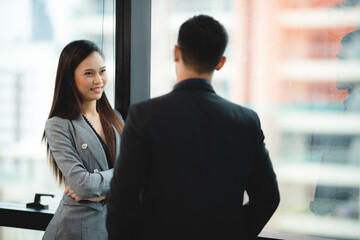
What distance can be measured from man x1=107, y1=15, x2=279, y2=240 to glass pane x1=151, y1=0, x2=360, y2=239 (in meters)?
0.77

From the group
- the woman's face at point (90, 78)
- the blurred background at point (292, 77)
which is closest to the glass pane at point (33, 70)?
the blurred background at point (292, 77)

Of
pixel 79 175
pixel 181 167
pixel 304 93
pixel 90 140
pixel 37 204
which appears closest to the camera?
pixel 181 167

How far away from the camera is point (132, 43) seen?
85.1 inches

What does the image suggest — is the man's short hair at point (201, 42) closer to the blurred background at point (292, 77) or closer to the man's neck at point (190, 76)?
the man's neck at point (190, 76)

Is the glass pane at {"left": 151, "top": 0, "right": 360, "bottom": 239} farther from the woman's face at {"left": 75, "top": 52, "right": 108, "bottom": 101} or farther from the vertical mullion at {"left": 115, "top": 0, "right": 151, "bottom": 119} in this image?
the woman's face at {"left": 75, "top": 52, "right": 108, "bottom": 101}

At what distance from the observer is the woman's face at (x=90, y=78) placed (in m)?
1.84

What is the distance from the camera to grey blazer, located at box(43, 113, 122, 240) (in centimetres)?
172

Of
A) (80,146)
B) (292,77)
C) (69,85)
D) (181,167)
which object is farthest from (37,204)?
(292,77)

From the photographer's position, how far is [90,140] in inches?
71.5

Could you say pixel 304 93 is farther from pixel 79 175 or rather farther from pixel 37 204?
pixel 37 204

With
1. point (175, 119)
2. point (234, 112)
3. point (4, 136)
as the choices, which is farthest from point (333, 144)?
point (4, 136)

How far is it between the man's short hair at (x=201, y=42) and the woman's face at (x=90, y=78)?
2.47 feet

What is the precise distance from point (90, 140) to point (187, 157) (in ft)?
2.56

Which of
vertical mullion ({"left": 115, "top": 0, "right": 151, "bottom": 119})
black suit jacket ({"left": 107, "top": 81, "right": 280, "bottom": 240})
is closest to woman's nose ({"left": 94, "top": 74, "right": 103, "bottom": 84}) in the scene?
vertical mullion ({"left": 115, "top": 0, "right": 151, "bottom": 119})
